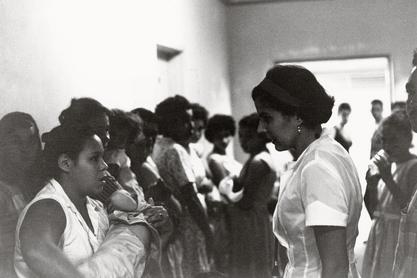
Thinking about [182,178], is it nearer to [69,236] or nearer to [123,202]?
[123,202]

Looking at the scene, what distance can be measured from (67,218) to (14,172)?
460 mm

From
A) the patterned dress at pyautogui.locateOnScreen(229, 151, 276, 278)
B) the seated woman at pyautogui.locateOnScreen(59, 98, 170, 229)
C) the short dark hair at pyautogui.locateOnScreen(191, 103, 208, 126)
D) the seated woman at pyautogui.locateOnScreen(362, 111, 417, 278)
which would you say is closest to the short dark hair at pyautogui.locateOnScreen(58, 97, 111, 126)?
the seated woman at pyautogui.locateOnScreen(59, 98, 170, 229)

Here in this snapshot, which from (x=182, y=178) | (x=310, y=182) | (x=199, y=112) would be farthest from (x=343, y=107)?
(x=310, y=182)

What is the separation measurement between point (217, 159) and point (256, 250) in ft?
2.13

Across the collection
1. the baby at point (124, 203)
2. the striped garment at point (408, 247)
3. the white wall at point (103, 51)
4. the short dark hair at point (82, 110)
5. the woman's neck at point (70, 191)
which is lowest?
the striped garment at point (408, 247)

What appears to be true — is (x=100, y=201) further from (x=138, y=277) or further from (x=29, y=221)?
(x=29, y=221)

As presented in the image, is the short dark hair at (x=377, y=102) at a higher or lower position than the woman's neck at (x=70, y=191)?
higher

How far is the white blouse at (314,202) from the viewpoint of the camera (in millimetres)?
1416

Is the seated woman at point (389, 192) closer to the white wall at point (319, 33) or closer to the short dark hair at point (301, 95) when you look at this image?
the white wall at point (319, 33)

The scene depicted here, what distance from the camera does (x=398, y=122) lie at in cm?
271

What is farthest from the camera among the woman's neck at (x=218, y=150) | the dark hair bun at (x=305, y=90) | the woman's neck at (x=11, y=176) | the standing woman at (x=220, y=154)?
the woman's neck at (x=218, y=150)

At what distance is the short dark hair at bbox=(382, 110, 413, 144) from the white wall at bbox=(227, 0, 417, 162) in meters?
0.16

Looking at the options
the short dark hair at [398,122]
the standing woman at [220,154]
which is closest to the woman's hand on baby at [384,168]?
the short dark hair at [398,122]

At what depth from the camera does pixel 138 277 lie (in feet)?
6.06
